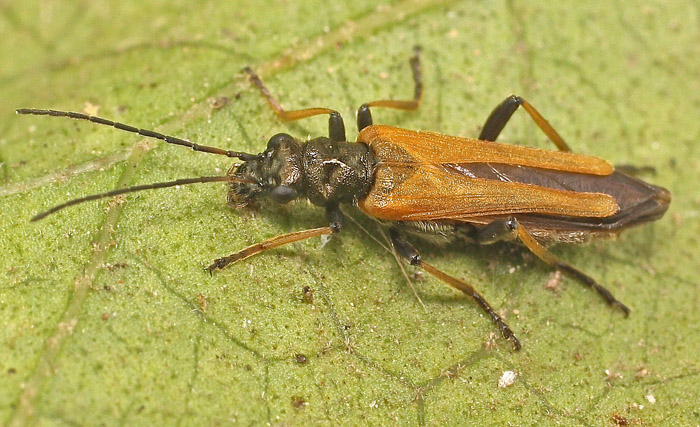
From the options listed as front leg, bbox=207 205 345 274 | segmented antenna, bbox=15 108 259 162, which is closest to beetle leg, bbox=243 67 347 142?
segmented antenna, bbox=15 108 259 162

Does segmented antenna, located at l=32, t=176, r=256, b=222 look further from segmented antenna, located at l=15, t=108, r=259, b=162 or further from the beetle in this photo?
segmented antenna, located at l=15, t=108, r=259, b=162

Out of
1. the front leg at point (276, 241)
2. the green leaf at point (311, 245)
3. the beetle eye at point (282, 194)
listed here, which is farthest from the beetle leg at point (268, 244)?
the beetle eye at point (282, 194)

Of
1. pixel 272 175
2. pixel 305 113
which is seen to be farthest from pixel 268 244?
pixel 305 113

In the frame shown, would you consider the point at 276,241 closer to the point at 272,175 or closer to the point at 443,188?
the point at 272,175

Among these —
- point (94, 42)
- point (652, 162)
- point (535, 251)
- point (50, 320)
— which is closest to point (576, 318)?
point (535, 251)

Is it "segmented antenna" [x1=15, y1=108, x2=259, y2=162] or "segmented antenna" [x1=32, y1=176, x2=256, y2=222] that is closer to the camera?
"segmented antenna" [x1=32, y1=176, x2=256, y2=222]

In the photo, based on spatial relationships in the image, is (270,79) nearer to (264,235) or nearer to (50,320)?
(264,235)
